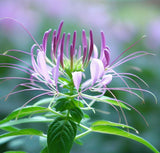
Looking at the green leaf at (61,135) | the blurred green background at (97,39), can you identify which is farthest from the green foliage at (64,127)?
the blurred green background at (97,39)

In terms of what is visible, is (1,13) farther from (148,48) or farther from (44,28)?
(148,48)

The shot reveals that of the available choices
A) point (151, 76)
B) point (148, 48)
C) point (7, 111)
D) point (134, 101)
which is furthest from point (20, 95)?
point (148, 48)

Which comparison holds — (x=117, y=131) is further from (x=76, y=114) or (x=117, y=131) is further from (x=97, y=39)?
(x=97, y=39)

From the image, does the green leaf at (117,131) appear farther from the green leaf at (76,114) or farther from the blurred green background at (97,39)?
the blurred green background at (97,39)

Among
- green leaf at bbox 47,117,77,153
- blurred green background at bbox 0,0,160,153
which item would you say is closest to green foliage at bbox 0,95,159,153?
green leaf at bbox 47,117,77,153

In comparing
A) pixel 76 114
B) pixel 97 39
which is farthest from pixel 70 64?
pixel 97 39
